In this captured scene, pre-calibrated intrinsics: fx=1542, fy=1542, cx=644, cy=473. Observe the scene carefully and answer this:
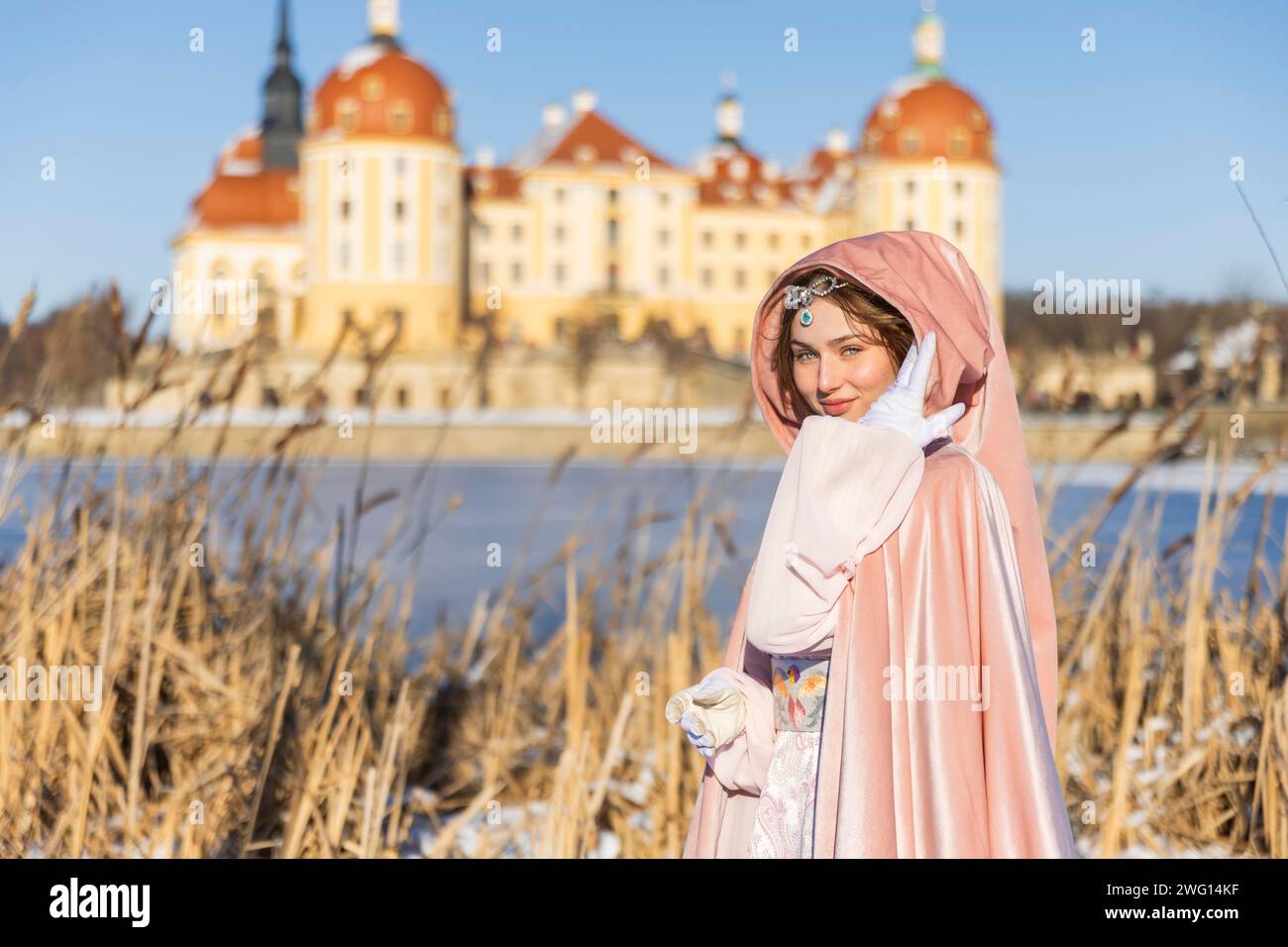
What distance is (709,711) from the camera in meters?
1.25

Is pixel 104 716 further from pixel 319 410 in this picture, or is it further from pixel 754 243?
pixel 754 243

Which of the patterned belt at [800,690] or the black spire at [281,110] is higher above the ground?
the black spire at [281,110]

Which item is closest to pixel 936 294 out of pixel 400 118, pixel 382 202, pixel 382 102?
pixel 382 202

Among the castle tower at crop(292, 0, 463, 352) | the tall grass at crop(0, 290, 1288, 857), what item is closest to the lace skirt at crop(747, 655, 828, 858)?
the tall grass at crop(0, 290, 1288, 857)

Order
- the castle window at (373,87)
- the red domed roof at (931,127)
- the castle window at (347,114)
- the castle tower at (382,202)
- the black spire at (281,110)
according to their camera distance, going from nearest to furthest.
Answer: the castle tower at (382,202) → the castle window at (347,114) → the castle window at (373,87) → the red domed roof at (931,127) → the black spire at (281,110)

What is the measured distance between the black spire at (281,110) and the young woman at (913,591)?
1529 inches

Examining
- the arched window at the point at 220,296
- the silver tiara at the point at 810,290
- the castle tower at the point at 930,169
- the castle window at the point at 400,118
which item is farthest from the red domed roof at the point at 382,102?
the silver tiara at the point at 810,290

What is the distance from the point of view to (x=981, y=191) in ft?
111

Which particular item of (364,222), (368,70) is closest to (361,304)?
(364,222)

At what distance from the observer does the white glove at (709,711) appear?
123 centimetres

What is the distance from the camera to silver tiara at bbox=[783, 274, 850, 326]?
4.13 feet

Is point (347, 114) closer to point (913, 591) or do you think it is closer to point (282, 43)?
point (282, 43)

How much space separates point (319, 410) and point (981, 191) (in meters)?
33.1

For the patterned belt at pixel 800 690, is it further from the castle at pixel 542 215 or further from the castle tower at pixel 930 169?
the castle tower at pixel 930 169
